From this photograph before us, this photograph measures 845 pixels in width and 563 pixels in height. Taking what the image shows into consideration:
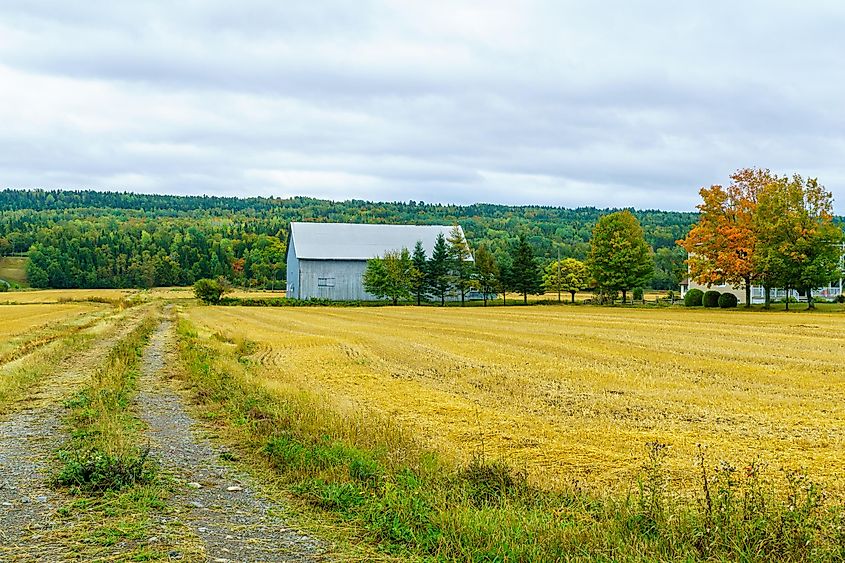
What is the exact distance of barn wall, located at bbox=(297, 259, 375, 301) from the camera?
86750mm

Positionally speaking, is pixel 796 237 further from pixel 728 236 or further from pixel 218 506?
pixel 218 506

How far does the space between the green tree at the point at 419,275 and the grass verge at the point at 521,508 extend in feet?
240

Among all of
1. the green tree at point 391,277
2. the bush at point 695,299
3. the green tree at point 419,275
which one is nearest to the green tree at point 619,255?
the bush at point 695,299

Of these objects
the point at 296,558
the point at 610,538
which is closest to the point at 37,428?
the point at 296,558

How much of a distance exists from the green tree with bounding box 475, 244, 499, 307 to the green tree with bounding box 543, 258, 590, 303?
24.8 feet

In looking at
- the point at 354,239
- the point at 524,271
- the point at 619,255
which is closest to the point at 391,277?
the point at 354,239

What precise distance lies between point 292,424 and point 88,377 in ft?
31.5

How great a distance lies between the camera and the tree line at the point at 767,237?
2340 inches

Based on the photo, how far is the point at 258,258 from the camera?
483ft

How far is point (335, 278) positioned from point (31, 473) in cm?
7857

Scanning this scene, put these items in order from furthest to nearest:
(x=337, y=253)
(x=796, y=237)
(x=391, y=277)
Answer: (x=337, y=253)
(x=391, y=277)
(x=796, y=237)

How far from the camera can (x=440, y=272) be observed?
84875 millimetres

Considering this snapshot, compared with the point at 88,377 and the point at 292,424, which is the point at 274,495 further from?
the point at 88,377

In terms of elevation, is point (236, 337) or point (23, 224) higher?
point (23, 224)
